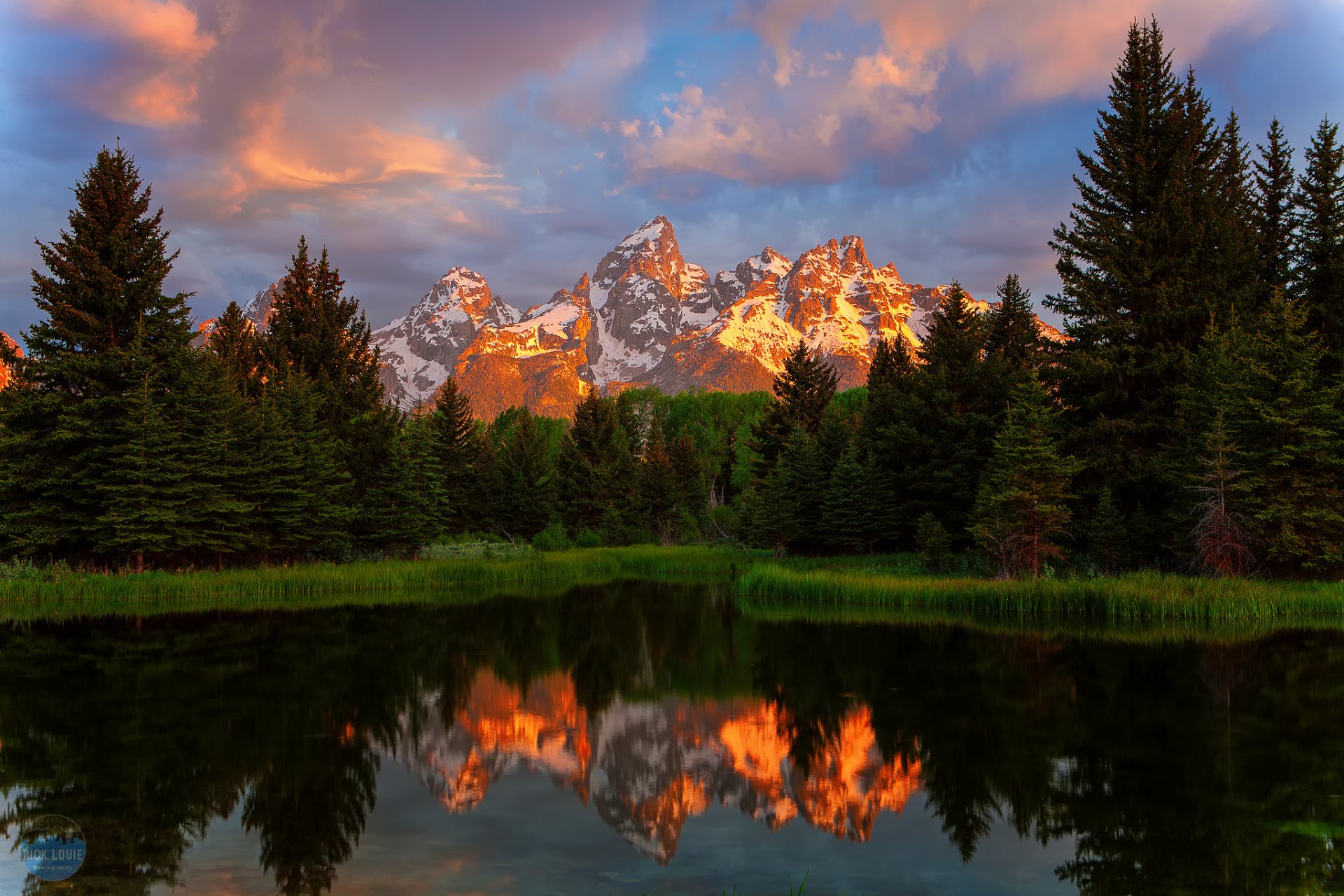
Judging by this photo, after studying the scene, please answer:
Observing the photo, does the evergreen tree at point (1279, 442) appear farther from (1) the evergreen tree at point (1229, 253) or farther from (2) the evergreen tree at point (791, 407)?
(2) the evergreen tree at point (791, 407)

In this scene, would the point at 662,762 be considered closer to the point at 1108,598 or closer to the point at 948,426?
the point at 1108,598

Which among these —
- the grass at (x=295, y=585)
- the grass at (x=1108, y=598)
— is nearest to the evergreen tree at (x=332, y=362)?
the grass at (x=295, y=585)

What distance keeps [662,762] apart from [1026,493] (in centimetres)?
2284

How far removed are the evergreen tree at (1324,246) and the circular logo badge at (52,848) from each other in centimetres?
3986

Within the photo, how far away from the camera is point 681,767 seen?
12531 millimetres

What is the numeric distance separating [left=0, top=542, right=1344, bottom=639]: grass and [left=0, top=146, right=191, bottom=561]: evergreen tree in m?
3.37

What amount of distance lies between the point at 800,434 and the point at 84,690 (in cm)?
4160

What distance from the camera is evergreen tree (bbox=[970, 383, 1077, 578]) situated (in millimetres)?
31500

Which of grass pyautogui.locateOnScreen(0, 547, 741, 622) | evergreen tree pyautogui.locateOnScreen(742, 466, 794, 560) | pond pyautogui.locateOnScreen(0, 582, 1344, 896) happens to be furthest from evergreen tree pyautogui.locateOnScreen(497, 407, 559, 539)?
pond pyautogui.locateOnScreen(0, 582, 1344, 896)

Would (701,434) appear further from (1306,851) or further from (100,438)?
(1306,851)

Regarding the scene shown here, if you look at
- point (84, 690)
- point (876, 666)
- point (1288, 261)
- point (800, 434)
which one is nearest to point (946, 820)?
point (876, 666)

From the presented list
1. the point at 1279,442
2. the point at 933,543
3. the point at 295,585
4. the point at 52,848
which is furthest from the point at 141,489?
the point at 1279,442

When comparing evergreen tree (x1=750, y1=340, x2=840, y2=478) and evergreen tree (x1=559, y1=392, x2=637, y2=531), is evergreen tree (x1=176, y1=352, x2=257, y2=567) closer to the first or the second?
evergreen tree (x1=559, y1=392, x2=637, y2=531)

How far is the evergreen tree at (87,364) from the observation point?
3347 cm
